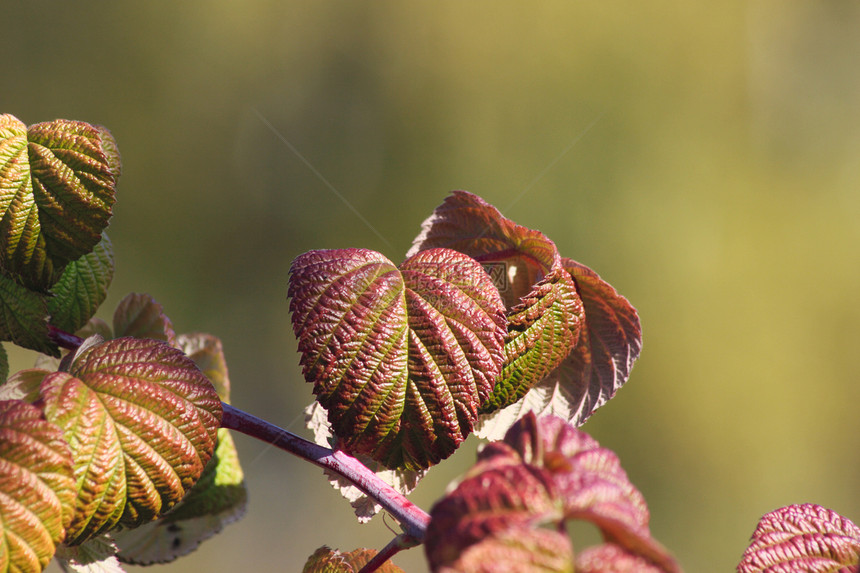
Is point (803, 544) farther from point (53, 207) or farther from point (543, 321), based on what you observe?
point (53, 207)

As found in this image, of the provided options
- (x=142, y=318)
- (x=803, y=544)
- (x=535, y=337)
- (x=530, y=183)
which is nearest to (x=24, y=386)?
(x=142, y=318)

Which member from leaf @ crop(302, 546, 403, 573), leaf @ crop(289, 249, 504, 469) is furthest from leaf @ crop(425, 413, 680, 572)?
leaf @ crop(302, 546, 403, 573)

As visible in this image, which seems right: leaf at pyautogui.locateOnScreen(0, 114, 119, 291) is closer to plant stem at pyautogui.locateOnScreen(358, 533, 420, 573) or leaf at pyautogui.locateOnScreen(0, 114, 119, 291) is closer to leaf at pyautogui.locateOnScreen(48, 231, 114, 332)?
leaf at pyautogui.locateOnScreen(48, 231, 114, 332)

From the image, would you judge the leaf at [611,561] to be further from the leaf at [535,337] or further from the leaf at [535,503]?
the leaf at [535,337]

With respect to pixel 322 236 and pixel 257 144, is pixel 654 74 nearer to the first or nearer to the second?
pixel 322 236

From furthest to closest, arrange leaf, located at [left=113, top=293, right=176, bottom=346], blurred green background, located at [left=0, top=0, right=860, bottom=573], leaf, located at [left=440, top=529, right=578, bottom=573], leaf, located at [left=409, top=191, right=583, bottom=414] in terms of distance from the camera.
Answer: blurred green background, located at [left=0, top=0, right=860, bottom=573] → leaf, located at [left=113, top=293, right=176, bottom=346] → leaf, located at [left=409, top=191, right=583, bottom=414] → leaf, located at [left=440, top=529, right=578, bottom=573]

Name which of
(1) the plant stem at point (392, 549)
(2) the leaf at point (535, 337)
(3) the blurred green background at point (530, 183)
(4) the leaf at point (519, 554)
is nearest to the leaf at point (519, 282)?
(2) the leaf at point (535, 337)
